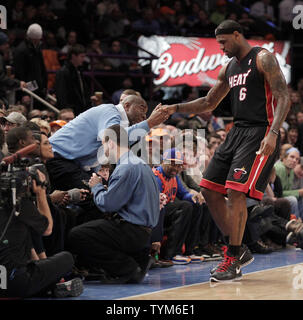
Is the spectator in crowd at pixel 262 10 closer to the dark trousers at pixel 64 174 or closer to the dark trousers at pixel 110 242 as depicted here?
the dark trousers at pixel 64 174

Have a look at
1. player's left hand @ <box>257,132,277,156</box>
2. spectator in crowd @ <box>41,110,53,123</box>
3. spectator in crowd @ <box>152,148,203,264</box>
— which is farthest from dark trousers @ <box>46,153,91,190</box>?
spectator in crowd @ <box>41,110,53,123</box>

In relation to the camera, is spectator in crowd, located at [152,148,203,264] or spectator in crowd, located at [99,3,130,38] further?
spectator in crowd, located at [99,3,130,38]

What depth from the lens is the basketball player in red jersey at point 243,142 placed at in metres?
5.51

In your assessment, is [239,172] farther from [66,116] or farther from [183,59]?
[183,59]

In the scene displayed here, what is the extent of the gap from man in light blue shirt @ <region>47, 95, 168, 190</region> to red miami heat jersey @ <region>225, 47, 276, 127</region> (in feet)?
3.31

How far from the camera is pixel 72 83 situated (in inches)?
367

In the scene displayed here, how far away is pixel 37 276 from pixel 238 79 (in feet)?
7.73

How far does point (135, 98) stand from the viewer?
6.23 metres

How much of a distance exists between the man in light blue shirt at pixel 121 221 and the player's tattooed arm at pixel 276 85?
1.18 m

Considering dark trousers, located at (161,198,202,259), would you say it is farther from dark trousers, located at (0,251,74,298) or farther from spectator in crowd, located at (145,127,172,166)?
dark trousers, located at (0,251,74,298)

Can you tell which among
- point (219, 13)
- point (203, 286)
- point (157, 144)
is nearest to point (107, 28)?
point (219, 13)

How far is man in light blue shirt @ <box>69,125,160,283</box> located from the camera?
5.64m

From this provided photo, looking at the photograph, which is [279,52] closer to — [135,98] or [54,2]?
[54,2]
